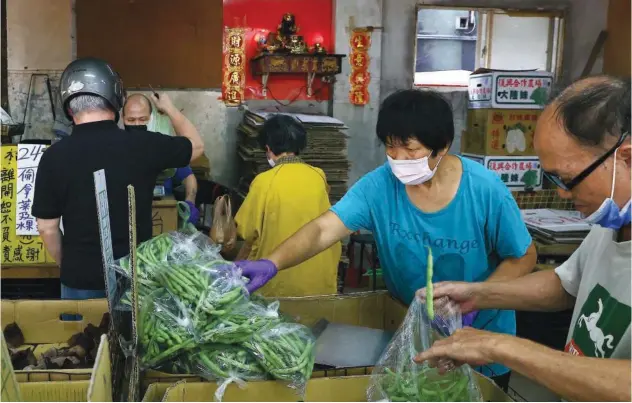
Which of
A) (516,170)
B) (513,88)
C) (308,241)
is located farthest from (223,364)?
(513,88)

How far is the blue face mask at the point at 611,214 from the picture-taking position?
4.20 ft

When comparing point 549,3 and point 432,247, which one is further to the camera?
point 549,3

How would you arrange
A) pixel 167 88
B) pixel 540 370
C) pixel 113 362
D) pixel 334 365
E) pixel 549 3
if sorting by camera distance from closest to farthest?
pixel 540 370, pixel 113 362, pixel 334 365, pixel 167 88, pixel 549 3

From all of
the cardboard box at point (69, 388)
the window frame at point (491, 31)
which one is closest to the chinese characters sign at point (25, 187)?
the cardboard box at point (69, 388)

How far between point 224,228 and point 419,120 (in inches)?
63.8

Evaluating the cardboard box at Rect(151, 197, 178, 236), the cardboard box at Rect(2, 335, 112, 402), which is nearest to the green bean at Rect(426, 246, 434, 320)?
the cardboard box at Rect(2, 335, 112, 402)

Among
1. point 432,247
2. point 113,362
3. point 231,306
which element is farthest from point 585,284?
point 113,362

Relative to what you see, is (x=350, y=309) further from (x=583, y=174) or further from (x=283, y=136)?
(x=283, y=136)

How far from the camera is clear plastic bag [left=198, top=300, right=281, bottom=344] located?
1530 mm

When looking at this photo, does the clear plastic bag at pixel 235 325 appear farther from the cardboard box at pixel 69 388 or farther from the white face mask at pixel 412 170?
the white face mask at pixel 412 170

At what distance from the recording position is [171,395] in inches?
57.2

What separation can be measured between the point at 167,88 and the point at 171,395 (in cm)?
473

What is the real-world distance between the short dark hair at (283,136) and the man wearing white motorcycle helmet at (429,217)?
1.06 meters

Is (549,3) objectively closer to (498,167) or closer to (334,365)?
(498,167)
